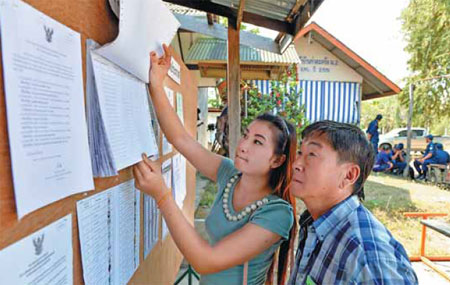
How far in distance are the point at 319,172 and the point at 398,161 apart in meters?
12.8

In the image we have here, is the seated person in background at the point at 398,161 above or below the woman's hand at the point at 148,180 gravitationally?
below

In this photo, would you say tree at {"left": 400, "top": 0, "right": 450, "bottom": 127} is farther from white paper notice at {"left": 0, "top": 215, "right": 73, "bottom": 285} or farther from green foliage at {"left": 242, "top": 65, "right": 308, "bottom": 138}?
white paper notice at {"left": 0, "top": 215, "right": 73, "bottom": 285}


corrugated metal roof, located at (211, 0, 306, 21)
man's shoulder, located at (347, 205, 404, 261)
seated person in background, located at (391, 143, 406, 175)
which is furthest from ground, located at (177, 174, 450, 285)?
man's shoulder, located at (347, 205, 404, 261)

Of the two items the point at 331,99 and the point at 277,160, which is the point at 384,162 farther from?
the point at 277,160

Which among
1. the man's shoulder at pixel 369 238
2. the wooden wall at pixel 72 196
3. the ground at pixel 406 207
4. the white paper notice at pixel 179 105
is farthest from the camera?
the ground at pixel 406 207

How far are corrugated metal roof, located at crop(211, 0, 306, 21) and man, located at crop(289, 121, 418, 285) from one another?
123cm

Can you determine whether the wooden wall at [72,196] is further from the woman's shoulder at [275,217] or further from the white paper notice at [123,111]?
the woman's shoulder at [275,217]

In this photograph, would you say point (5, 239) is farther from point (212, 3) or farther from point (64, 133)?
point (212, 3)

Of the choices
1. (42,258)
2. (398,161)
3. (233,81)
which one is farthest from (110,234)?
(398,161)

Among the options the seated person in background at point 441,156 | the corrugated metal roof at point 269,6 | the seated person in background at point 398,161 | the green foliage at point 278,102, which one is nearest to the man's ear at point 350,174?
the corrugated metal roof at point 269,6

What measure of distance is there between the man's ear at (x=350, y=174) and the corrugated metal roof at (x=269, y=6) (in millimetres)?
1310

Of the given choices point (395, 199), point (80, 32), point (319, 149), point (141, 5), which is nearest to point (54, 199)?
point (80, 32)

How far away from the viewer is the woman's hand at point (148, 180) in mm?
993

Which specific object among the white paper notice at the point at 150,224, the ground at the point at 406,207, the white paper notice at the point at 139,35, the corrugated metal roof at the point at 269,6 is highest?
the corrugated metal roof at the point at 269,6
